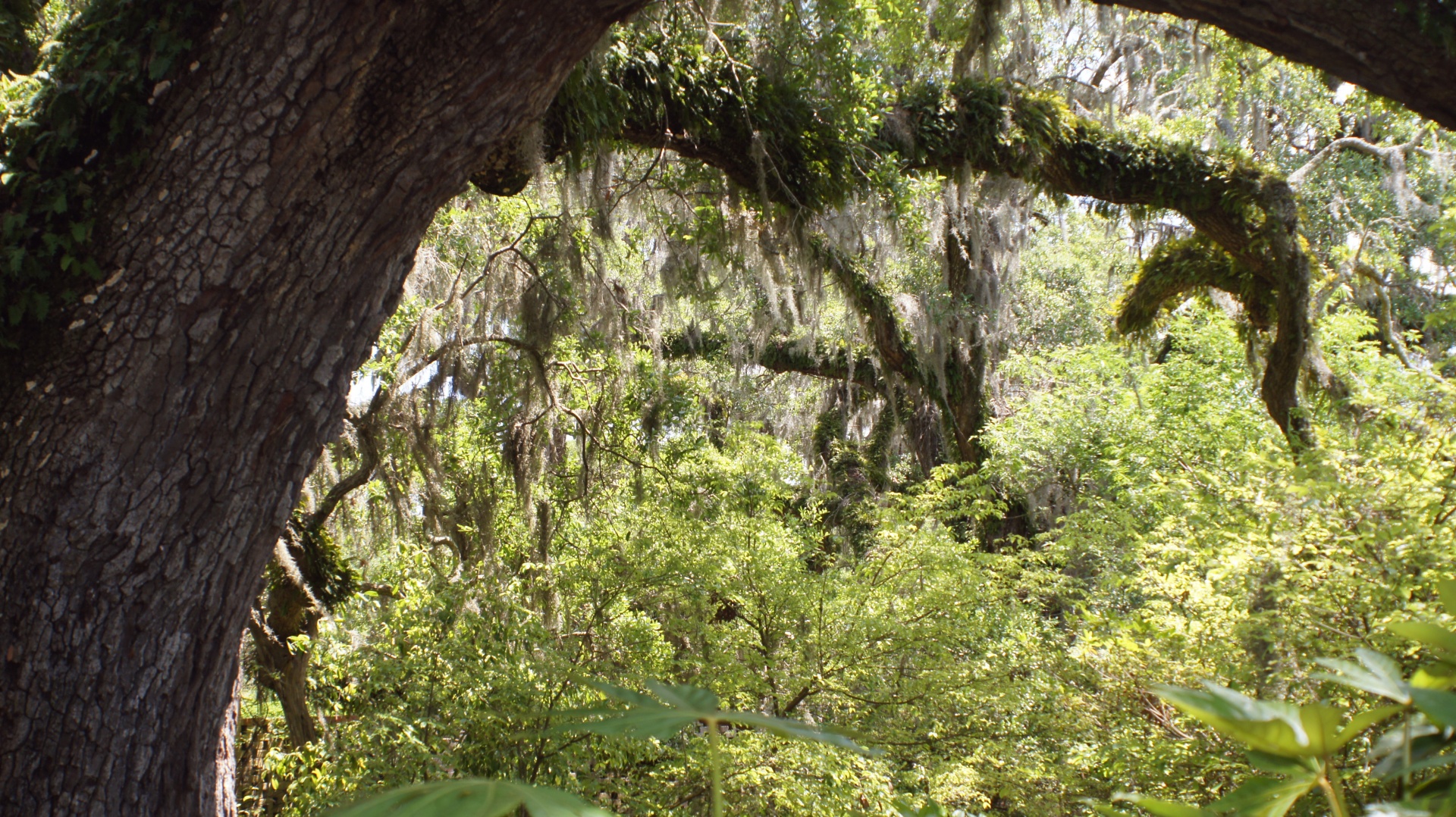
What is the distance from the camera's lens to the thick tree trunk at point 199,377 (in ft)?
6.06

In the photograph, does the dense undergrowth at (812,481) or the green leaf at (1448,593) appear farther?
the dense undergrowth at (812,481)

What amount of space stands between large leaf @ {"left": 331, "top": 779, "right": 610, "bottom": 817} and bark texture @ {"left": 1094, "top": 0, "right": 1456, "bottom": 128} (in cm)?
316

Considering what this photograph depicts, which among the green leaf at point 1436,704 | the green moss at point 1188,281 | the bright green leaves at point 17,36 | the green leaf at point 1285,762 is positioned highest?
the green moss at point 1188,281

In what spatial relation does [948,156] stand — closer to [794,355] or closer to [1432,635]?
[794,355]

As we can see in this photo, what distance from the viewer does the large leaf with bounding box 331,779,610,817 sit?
46 centimetres

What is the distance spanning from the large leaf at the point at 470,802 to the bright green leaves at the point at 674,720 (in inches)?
2.5

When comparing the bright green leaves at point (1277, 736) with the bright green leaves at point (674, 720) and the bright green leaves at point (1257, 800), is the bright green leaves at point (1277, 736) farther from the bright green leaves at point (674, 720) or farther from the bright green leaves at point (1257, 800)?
the bright green leaves at point (674, 720)

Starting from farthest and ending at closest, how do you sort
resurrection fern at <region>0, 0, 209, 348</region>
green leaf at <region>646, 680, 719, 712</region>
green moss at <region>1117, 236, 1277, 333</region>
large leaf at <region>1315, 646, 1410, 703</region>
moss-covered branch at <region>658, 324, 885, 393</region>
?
moss-covered branch at <region>658, 324, 885, 393</region>, green moss at <region>1117, 236, 1277, 333</region>, resurrection fern at <region>0, 0, 209, 348</region>, green leaf at <region>646, 680, 719, 712</region>, large leaf at <region>1315, 646, 1410, 703</region>

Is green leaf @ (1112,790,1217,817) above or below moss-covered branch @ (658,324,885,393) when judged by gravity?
below

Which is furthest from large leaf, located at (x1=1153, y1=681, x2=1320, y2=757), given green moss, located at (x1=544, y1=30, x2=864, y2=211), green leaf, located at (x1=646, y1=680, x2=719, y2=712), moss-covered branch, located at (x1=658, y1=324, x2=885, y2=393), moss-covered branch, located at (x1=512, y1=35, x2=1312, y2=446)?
moss-covered branch, located at (x1=658, y1=324, x2=885, y2=393)

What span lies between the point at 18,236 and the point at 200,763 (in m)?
1.29

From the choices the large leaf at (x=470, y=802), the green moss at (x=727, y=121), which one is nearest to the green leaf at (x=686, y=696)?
the large leaf at (x=470, y=802)

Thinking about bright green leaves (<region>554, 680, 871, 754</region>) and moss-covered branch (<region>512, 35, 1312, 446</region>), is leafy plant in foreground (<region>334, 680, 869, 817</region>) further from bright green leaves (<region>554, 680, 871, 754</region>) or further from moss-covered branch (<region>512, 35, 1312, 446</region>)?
moss-covered branch (<region>512, 35, 1312, 446</region>)

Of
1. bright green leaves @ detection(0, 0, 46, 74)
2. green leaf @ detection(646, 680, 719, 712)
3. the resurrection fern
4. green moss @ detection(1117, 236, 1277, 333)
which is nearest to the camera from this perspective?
green leaf @ detection(646, 680, 719, 712)
